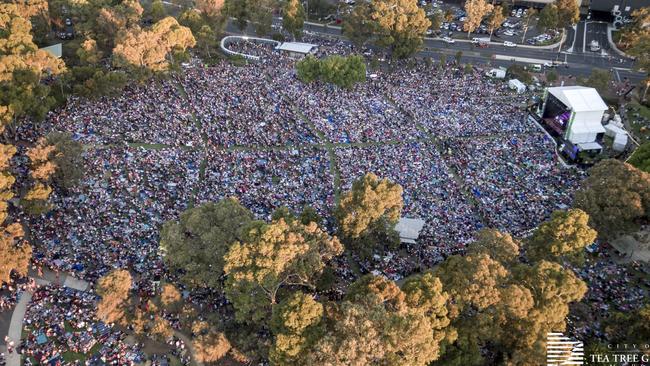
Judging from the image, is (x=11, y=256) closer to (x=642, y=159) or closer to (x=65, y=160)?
(x=65, y=160)

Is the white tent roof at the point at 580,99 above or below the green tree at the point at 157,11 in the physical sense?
below

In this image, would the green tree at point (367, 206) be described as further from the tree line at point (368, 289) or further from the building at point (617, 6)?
the building at point (617, 6)

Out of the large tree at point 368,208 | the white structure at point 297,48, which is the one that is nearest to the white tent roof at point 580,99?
the large tree at point 368,208

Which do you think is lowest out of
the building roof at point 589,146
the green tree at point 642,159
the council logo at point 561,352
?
the council logo at point 561,352

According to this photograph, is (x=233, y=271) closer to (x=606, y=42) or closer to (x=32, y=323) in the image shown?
(x=32, y=323)

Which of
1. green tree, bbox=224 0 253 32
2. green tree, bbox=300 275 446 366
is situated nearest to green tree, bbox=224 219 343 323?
green tree, bbox=300 275 446 366

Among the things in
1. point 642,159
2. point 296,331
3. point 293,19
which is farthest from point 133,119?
point 642,159
